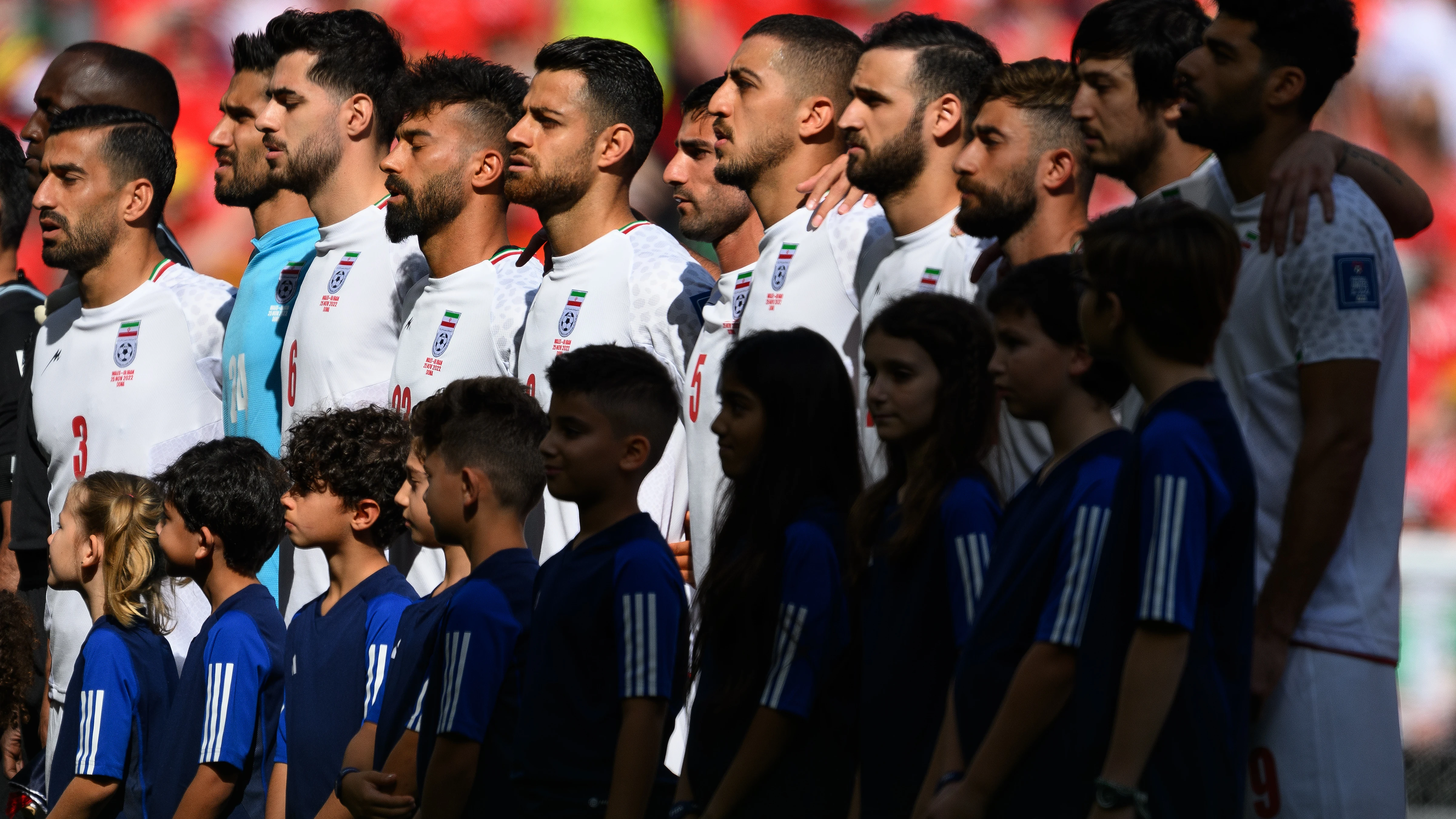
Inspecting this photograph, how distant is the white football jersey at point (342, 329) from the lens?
205 inches

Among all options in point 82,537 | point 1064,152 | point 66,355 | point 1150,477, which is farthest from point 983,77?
point 66,355

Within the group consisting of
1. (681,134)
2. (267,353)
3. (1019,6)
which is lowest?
(267,353)

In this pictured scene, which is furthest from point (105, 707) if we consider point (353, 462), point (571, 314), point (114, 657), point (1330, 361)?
point (1330, 361)

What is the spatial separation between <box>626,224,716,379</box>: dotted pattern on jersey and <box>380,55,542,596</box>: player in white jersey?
0.44 m

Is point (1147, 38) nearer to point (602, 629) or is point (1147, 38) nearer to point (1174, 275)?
point (1174, 275)

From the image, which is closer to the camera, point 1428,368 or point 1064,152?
point 1064,152

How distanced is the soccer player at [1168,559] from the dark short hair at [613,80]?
2.73 meters

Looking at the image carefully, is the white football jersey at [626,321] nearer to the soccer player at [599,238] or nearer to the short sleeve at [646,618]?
the soccer player at [599,238]

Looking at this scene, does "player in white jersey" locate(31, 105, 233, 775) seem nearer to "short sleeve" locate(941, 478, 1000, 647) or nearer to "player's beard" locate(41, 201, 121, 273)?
"player's beard" locate(41, 201, 121, 273)

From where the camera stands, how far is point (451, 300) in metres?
5.13

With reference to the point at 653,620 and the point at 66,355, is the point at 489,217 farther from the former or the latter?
the point at 653,620

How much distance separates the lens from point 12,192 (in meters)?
6.83

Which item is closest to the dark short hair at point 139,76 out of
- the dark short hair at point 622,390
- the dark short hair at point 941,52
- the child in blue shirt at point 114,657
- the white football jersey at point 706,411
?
the child in blue shirt at point 114,657

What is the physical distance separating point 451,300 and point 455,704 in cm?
198
